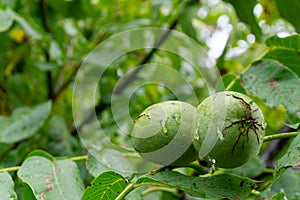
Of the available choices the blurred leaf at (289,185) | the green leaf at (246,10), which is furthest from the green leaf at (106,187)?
the green leaf at (246,10)

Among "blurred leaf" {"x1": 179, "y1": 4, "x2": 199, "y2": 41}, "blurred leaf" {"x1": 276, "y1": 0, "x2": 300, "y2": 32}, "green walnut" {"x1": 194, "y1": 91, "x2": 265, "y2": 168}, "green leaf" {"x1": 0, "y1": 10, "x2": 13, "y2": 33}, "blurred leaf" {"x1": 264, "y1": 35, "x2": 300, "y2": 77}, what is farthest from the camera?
"blurred leaf" {"x1": 179, "y1": 4, "x2": 199, "y2": 41}

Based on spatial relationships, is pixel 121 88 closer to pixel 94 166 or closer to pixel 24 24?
pixel 24 24

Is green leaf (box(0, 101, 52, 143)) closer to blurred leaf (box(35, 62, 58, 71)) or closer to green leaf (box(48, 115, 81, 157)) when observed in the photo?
green leaf (box(48, 115, 81, 157))

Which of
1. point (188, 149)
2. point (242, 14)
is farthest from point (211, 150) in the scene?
point (242, 14)

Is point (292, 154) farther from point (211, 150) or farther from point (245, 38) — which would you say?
point (245, 38)

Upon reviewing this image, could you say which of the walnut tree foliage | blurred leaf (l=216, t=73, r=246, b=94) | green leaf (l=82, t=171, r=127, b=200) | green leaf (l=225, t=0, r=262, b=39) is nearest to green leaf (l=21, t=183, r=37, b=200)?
the walnut tree foliage

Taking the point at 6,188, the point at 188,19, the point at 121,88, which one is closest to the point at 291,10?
the point at 188,19
